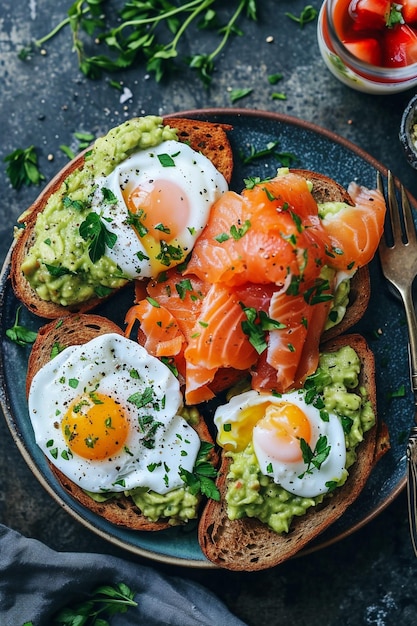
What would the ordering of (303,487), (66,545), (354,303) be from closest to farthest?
(303,487)
(354,303)
(66,545)

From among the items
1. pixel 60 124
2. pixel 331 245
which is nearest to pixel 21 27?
pixel 60 124

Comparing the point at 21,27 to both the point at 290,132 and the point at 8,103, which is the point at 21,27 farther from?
the point at 290,132

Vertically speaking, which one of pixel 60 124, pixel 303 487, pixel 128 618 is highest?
pixel 60 124

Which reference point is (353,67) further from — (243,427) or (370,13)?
(243,427)

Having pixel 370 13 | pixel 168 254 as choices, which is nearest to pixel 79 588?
pixel 168 254

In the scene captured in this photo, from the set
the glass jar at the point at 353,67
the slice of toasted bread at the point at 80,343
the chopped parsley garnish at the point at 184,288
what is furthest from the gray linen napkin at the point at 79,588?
the glass jar at the point at 353,67

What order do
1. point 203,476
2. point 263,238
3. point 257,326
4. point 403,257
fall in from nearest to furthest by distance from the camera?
point 263,238 < point 257,326 < point 203,476 < point 403,257

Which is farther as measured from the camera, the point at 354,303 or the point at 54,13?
the point at 54,13
